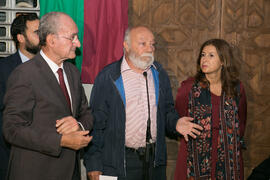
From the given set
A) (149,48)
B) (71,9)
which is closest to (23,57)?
(71,9)

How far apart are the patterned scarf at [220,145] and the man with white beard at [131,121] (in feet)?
0.81

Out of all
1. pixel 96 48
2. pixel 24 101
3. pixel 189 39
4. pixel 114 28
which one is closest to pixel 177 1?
pixel 189 39

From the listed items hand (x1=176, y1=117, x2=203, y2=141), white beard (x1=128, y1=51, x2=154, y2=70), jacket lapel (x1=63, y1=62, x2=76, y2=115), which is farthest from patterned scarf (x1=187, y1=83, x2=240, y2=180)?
jacket lapel (x1=63, y1=62, x2=76, y2=115)

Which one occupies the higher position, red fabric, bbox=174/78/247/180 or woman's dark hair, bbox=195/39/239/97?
woman's dark hair, bbox=195/39/239/97

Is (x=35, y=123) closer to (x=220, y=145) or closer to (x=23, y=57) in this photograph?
(x=23, y=57)

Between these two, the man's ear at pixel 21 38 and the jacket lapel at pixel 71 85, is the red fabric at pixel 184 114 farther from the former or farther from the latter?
the man's ear at pixel 21 38

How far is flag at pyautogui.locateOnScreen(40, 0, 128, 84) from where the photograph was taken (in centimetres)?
333

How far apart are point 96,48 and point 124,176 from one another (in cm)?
151

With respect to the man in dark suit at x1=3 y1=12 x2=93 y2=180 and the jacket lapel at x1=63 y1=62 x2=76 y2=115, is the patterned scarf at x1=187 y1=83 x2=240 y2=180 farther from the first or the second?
the jacket lapel at x1=63 y1=62 x2=76 y2=115

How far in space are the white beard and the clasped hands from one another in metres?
1.03

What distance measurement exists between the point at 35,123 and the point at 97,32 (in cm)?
167

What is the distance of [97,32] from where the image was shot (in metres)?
3.36

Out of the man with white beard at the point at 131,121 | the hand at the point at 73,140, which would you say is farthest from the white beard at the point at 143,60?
the hand at the point at 73,140

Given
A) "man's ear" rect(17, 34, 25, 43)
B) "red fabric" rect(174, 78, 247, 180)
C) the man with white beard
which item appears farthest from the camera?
"man's ear" rect(17, 34, 25, 43)
